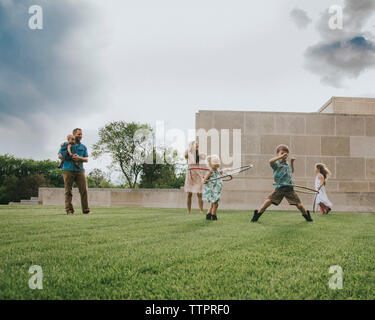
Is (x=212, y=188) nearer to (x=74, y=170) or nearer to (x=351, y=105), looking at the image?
(x=74, y=170)

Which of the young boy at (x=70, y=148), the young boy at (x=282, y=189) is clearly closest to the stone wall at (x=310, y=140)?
the young boy at (x=282, y=189)

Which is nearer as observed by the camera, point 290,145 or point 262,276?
point 262,276

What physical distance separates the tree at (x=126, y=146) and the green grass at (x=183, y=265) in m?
42.2

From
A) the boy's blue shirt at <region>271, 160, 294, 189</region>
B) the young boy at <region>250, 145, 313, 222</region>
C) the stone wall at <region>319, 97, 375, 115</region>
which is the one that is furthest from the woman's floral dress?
the stone wall at <region>319, 97, 375, 115</region>

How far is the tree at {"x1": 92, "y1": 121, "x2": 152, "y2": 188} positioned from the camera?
46500 mm

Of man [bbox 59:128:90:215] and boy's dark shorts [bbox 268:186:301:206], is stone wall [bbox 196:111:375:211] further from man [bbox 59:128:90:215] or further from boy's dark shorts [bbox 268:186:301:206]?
man [bbox 59:128:90:215]

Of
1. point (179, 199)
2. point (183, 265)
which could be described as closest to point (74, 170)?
point (183, 265)

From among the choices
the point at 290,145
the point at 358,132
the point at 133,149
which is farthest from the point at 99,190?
the point at 133,149

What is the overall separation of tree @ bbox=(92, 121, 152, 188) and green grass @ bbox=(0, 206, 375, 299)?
42.2 meters

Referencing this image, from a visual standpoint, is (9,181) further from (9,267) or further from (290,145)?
(9,267)

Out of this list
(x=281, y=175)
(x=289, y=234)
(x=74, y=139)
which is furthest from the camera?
(x=74, y=139)

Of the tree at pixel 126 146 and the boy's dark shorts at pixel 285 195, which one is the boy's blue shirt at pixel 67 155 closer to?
the boy's dark shorts at pixel 285 195

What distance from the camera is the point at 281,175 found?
807cm
